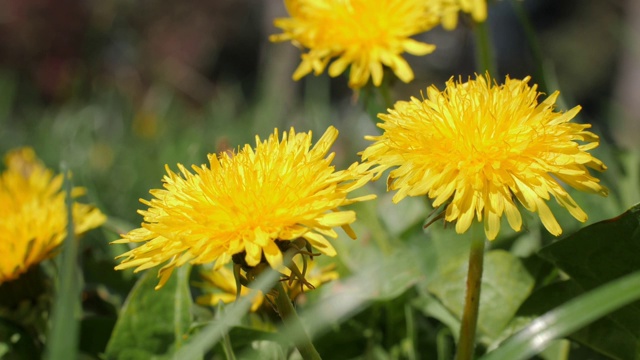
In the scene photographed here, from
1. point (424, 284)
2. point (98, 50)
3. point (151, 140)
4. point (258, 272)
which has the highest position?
point (98, 50)

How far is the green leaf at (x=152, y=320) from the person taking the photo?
2.78 ft

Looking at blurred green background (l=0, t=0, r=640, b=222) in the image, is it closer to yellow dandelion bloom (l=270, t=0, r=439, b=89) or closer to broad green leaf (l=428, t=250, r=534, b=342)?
yellow dandelion bloom (l=270, t=0, r=439, b=89)

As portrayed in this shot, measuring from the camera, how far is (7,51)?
5.28 meters

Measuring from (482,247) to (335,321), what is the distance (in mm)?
284

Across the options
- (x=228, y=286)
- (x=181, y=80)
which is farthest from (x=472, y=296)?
(x=181, y=80)

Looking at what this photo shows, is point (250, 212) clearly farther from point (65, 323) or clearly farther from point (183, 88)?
point (183, 88)

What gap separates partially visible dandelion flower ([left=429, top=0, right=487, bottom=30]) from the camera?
98 cm

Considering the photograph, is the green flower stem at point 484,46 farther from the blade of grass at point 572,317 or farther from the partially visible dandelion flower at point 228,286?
the blade of grass at point 572,317

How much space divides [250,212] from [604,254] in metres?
0.37

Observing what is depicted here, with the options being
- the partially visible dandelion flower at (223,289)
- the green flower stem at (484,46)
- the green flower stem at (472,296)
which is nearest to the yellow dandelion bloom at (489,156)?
the green flower stem at (472,296)

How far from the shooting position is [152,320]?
865mm

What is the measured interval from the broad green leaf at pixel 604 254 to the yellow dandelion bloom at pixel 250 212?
23cm

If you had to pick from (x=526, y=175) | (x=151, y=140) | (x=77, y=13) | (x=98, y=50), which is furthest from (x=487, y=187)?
(x=77, y=13)

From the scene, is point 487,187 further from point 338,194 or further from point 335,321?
point 335,321
